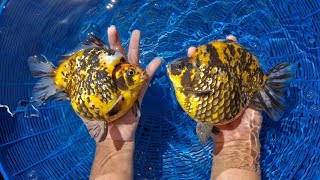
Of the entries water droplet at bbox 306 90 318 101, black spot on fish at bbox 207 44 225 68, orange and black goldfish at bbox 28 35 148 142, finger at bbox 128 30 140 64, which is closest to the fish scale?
orange and black goldfish at bbox 28 35 148 142

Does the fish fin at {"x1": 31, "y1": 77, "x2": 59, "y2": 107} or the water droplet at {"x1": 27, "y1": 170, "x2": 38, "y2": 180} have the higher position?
the fish fin at {"x1": 31, "y1": 77, "x2": 59, "y2": 107}

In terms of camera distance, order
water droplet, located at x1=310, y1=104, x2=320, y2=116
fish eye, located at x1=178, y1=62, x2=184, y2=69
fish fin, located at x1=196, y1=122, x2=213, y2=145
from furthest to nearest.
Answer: water droplet, located at x1=310, y1=104, x2=320, y2=116, fish fin, located at x1=196, y1=122, x2=213, y2=145, fish eye, located at x1=178, y1=62, x2=184, y2=69

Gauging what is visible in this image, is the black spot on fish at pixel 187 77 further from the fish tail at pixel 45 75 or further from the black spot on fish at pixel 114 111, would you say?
the fish tail at pixel 45 75

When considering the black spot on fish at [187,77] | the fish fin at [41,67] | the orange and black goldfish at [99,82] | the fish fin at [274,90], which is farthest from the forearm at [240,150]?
Answer: the fish fin at [41,67]

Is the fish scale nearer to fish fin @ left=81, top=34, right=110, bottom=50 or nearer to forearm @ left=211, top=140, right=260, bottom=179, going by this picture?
fish fin @ left=81, top=34, right=110, bottom=50

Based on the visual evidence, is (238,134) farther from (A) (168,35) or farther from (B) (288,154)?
(A) (168,35)

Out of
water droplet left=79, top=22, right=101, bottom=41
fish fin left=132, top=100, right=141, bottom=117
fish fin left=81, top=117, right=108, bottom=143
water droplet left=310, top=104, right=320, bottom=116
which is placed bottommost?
water droplet left=310, top=104, right=320, bottom=116

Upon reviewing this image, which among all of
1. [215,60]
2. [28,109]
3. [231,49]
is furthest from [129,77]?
[28,109]

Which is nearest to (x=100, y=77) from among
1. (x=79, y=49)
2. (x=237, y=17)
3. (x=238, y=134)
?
(x=79, y=49)
